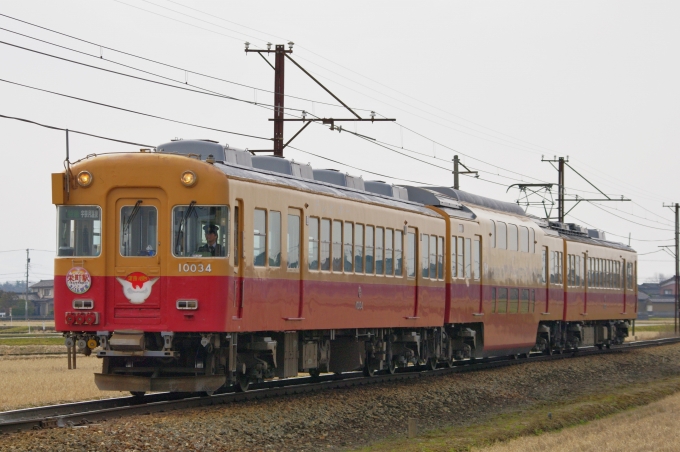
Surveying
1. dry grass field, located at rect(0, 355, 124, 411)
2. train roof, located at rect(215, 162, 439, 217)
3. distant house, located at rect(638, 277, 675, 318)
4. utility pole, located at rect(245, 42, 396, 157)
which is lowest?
distant house, located at rect(638, 277, 675, 318)

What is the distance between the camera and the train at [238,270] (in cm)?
1611

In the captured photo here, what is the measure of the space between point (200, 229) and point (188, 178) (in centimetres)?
76

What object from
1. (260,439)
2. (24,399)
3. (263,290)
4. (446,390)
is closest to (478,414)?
(446,390)

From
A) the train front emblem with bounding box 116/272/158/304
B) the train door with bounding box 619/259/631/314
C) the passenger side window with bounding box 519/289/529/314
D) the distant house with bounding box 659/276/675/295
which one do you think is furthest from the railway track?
the distant house with bounding box 659/276/675/295

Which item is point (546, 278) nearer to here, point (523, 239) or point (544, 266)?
point (544, 266)

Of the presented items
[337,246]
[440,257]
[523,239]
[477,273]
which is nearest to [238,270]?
[337,246]

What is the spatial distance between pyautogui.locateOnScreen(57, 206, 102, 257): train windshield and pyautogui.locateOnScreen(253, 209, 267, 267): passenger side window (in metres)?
2.32

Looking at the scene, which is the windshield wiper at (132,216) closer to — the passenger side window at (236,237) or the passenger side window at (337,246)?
the passenger side window at (236,237)

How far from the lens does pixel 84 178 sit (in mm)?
16594

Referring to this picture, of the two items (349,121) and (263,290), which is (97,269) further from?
(349,121)

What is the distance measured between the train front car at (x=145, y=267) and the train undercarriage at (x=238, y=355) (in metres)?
0.02

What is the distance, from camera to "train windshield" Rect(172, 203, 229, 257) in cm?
1619

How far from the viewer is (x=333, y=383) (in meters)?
20.2

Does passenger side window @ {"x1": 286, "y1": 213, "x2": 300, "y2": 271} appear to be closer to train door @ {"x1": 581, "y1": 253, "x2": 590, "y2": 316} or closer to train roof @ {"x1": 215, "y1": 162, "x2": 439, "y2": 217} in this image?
train roof @ {"x1": 215, "y1": 162, "x2": 439, "y2": 217}
